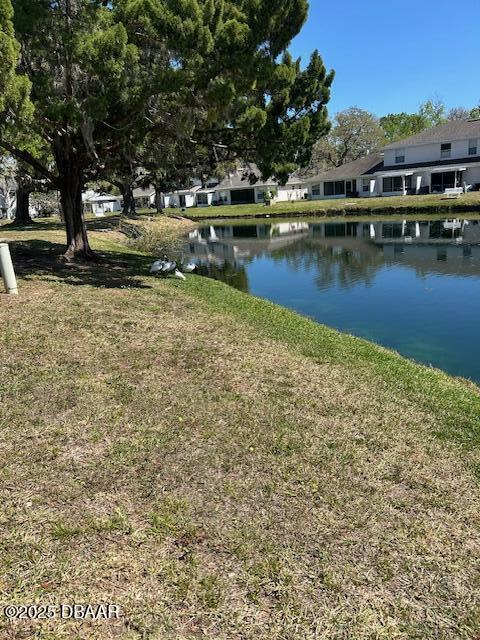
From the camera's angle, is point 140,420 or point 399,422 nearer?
point 140,420

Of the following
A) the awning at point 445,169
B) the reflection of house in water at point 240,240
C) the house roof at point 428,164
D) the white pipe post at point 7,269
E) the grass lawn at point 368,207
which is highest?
the house roof at point 428,164

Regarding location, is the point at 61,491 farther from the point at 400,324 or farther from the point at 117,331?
the point at 400,324

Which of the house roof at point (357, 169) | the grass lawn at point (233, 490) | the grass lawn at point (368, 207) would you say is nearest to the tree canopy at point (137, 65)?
the grass lawn at point (233, 490)

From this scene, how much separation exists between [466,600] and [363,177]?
55777mm

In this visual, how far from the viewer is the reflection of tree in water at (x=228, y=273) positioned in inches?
737

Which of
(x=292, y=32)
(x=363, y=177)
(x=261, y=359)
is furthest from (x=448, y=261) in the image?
(x=363, y=177)

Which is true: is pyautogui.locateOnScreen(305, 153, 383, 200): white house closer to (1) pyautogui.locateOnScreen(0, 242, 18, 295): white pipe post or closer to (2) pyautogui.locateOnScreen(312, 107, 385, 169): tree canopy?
(2) pyautogui.locateOnScreen(312, 107, 385, 169): tree canopy

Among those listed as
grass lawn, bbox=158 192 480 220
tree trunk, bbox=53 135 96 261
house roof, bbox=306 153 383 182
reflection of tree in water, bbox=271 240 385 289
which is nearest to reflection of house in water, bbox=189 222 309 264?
reflection of tree in water, bbox=271 240 385 289

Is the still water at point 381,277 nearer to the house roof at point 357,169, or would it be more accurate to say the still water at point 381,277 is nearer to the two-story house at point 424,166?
the two-story house at point 424,166

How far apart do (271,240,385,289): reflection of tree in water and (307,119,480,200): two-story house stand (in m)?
26.6

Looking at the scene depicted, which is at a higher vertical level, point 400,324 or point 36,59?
point 36,59

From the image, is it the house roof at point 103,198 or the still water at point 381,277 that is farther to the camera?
the house roof at point 103,198

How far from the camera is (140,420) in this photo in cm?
525

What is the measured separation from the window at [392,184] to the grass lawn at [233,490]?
159 feet
